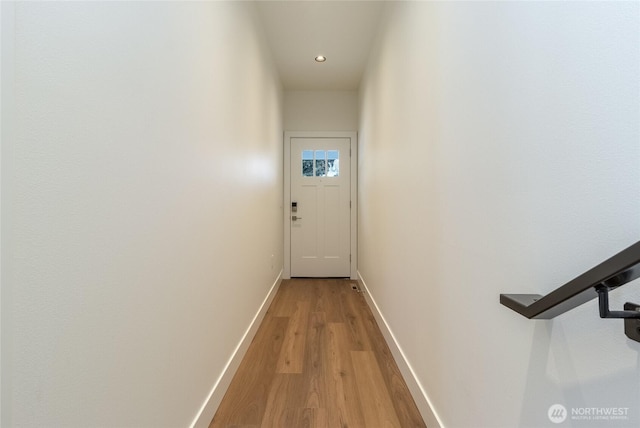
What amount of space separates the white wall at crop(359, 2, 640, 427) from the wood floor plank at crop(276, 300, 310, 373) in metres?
0.82

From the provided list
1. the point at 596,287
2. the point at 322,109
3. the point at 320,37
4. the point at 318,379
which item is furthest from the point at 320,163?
the point at 596,287

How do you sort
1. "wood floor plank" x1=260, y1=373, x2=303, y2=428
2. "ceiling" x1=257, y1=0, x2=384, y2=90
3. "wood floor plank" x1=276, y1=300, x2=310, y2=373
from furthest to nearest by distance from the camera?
"ceiling" x1=257, y1=0, x2=384, y2=90 < "wood floor plank" x1=276, y1=300, x2=310, y2=373 < "wood floor plank" x1=260, y1=373, x2=303, y2=428

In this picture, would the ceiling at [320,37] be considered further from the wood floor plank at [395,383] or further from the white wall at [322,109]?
the wood floor plank at [395,383]

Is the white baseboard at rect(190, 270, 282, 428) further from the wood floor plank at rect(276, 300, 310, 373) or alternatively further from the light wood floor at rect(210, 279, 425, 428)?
the wood floor plank at rect(276, 300, 310, 373)

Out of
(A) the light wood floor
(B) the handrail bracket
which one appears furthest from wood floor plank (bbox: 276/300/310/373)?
(B) the handrail bracket

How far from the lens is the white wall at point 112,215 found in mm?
565

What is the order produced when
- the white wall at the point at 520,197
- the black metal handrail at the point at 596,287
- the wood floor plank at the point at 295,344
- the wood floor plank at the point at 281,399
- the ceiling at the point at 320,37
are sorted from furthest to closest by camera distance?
the ceiling at the point at 320,37
the wood floor plank at the point at 295,344
the wood floor plank at the point at 281,399
the white wall at the point at 520,197
the black metal handrail at the point at 596,287

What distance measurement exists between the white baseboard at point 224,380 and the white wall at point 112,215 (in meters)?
0.06

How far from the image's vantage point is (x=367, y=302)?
3188 mm

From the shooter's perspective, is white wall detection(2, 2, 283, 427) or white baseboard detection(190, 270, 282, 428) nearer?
white wall detection(2, 2, 283, 427)

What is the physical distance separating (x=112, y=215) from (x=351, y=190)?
365 centimetres

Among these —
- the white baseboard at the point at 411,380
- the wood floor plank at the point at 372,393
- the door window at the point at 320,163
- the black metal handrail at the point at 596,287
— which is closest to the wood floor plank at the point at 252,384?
the wood floor plank at the point at 372,393

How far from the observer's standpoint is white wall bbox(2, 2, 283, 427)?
0.56 metres

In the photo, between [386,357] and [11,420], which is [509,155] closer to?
[11,420]
